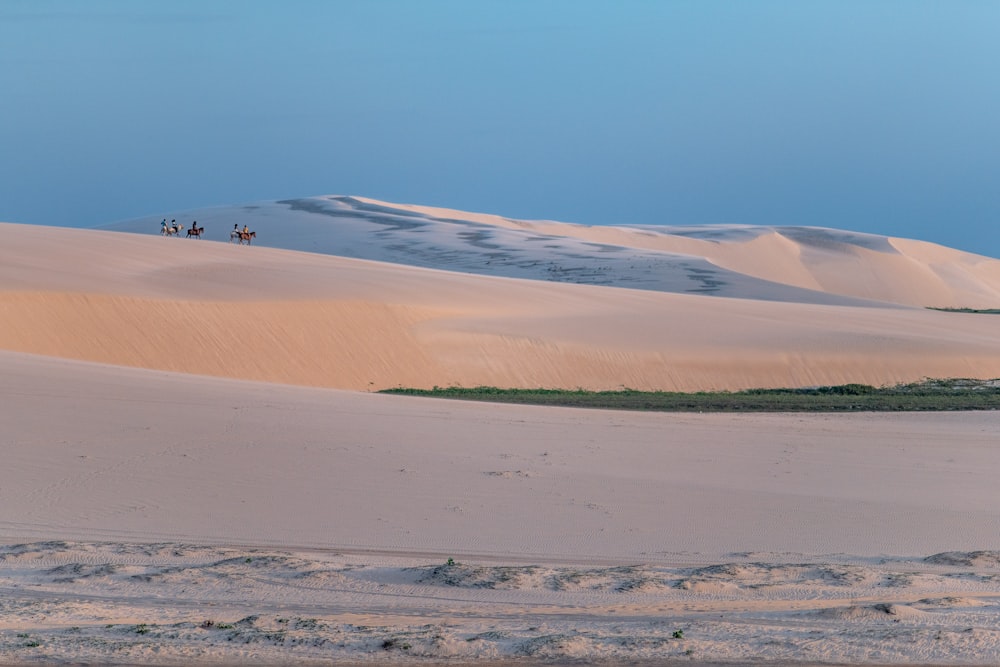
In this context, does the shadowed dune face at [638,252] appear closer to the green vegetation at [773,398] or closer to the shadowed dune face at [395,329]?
the shadowed dune face at [395,329]

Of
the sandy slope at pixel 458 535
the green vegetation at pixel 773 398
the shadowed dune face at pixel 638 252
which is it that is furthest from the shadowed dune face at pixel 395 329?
the shadowed dune face at pixel 638 252

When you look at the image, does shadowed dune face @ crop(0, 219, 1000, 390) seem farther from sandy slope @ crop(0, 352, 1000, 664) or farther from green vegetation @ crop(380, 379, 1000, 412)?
sandy slope @ crop(0, 352, 1000, 664)

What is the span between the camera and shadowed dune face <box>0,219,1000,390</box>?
25.1m

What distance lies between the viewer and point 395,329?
2888 cm

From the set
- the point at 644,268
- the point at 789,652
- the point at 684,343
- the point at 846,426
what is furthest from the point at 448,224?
the point at 789,652

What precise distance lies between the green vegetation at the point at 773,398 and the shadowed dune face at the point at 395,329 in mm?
1969

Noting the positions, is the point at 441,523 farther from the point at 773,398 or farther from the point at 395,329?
the point at 395,329

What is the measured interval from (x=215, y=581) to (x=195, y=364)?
17601mm

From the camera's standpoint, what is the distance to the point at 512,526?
31.4 ft

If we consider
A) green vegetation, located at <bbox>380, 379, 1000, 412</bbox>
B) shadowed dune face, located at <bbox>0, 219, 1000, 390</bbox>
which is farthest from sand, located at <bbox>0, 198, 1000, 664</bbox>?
green vegetation, located at <bbox>380, 379, 1000, 412</bbox>

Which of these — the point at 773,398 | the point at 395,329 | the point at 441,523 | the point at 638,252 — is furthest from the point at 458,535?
the point at 638,252

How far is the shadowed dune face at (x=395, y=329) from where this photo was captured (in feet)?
82.5

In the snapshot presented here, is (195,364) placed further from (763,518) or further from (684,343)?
(763,518)

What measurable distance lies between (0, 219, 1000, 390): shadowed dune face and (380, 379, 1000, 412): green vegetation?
6.46ft
